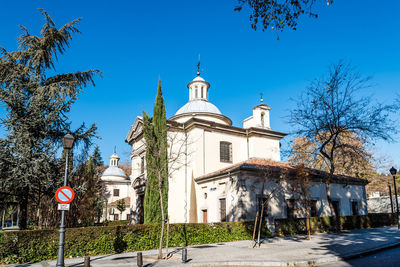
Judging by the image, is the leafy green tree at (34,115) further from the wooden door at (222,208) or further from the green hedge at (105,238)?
the wooden door at (222,208)

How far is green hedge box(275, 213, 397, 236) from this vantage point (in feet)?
56.1

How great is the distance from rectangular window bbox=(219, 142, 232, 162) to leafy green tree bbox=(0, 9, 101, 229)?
442 inches

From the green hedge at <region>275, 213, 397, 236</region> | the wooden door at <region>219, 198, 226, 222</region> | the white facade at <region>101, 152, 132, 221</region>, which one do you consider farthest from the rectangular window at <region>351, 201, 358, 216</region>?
the white facade at <region>101, 152, 132, 221</region>

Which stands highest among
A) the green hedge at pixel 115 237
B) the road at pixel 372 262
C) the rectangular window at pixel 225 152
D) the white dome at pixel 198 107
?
the white dome at pixel 198 107

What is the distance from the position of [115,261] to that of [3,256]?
12.8 feet

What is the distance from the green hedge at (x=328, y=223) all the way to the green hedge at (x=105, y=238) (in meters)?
2.58

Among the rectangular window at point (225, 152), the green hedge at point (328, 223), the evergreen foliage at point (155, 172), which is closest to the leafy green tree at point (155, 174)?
the evergreen foliage at point (155, 172)

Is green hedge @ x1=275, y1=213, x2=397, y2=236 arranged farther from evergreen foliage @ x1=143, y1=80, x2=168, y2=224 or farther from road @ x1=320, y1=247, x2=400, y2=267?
evergreen foliage @ x1=143, y1=80, x2=168, y2=224

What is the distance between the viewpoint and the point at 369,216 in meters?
21.6

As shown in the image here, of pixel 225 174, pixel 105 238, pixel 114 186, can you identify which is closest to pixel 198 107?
pixel 225 174

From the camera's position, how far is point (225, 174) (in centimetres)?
1864

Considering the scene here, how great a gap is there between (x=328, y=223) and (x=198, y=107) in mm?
14620

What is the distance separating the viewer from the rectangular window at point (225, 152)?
76.9ft

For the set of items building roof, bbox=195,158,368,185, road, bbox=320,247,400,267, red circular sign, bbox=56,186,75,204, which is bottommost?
road, bbox=320,247,400,267
